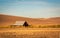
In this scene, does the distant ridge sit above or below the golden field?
above

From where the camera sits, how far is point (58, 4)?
1.89m

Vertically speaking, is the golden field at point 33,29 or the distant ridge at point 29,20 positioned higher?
the distant ridge at point 29,20

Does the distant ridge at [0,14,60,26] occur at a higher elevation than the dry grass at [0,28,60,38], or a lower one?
higher

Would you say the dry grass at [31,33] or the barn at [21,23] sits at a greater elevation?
the barn at [21,23]

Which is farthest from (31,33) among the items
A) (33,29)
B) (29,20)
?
(29,20)

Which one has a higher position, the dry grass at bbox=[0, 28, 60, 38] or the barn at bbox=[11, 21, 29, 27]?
the barn at bbox=[11, 21, 29, 27]

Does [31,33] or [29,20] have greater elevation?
[29,20]

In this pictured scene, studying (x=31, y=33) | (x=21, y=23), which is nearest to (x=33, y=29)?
(x=31, y=33)

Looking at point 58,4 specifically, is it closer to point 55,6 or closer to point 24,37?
point 55,6

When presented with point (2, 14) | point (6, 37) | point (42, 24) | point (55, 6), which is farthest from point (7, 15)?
point (55, 6)

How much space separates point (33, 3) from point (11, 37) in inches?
18.6

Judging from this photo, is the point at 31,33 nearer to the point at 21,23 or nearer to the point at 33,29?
the point at 33,29

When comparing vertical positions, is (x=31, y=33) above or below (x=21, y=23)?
below

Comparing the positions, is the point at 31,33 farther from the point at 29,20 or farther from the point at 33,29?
the point at 29,20
